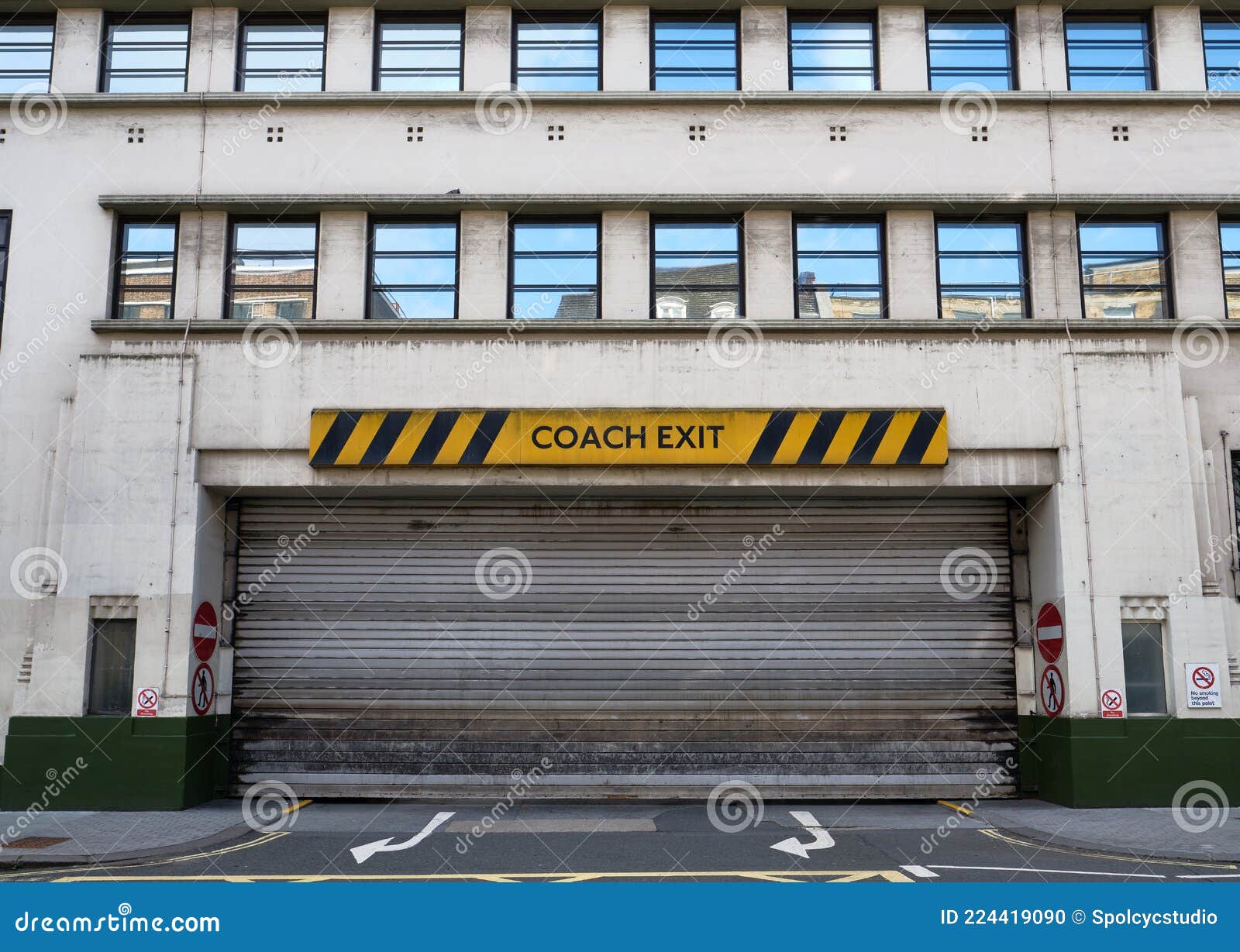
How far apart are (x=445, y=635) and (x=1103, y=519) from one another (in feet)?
27.9

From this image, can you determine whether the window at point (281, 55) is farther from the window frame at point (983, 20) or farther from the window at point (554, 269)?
the window frame at point (983, 20)

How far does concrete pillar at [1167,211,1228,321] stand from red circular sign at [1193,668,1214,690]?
4753 millimetres

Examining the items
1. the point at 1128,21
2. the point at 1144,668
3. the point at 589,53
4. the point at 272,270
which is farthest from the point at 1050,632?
the point at 272,270

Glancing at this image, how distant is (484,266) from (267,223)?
124 inches

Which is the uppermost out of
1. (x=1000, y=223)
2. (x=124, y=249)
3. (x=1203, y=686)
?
(x=1000, y=223)

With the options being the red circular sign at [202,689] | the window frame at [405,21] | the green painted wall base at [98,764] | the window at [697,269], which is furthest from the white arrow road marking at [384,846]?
the window frame at [405,21]

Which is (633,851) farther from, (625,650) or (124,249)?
(124,249)

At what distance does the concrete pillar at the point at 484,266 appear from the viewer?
49.9ft

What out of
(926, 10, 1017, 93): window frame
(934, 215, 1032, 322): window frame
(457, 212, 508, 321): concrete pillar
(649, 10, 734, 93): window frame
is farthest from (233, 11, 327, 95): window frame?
(934, 215, 1032, 322): window frame

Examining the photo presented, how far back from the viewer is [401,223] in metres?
15.8

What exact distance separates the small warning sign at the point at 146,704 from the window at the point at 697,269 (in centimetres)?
807

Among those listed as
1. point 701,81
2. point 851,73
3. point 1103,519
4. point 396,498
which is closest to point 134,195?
point 396,498

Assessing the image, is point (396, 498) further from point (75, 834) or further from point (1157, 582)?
point (1157, 582)

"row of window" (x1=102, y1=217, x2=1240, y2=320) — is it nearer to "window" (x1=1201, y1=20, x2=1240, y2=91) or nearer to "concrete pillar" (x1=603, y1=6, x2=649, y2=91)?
"concrete pillar" (x1=603, y1=6, x2=649, y2=91)
